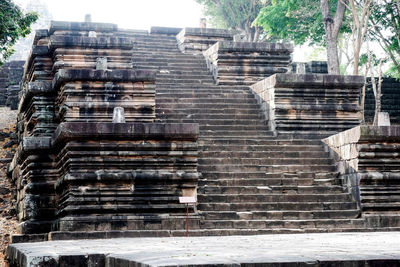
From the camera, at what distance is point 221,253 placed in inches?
186

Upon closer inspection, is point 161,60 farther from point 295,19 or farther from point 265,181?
point 295,19

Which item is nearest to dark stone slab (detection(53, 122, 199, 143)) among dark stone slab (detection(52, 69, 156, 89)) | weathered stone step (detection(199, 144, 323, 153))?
weathered stone step (detection(199, 144, 323, 153))

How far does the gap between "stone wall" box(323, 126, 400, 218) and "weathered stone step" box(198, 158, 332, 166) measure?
1.14m

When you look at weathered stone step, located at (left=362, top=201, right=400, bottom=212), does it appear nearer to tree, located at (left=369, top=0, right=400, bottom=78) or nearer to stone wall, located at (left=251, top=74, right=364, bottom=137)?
stone wall, located at (left=251, top=74, right=364, bottom=137)

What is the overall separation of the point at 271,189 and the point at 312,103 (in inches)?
106

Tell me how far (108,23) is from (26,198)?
7.45 m

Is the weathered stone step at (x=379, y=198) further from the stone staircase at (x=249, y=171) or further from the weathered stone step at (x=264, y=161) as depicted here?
the weathered stone step at (x=264, y=161)

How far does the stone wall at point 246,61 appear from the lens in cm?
1509

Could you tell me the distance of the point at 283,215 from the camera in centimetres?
1010

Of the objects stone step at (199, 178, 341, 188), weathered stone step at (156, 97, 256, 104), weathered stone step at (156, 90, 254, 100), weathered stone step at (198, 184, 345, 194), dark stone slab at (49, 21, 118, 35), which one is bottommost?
weathered stone step at (198, 184, 345, 194)

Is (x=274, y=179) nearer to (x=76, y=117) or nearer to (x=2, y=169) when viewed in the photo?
(x=76, y=117)

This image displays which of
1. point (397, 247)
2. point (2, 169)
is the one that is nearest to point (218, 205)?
point (397, 247)

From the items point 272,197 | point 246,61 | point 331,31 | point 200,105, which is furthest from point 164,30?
point 272,197

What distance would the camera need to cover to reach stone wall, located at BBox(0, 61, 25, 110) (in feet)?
64.7
